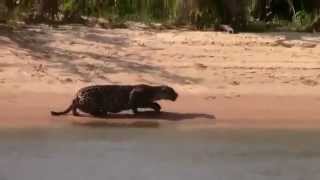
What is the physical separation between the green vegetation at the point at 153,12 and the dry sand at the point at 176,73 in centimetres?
60

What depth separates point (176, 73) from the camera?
1405 cm

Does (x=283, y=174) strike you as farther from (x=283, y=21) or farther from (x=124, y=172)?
(x=283, y=21)

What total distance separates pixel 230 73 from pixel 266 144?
2.77 metres

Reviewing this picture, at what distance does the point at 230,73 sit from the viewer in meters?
14.0

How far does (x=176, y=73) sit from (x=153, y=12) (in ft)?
8.97

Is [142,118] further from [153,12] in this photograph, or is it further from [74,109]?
[153,12]

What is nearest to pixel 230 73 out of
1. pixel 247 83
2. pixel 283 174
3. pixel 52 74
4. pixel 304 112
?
pixel 247 83

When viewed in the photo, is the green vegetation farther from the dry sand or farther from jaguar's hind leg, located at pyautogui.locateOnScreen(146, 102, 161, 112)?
jaguar's hind leg, located at pyautogui.locateOnScreen(146, 102, 161, 112)

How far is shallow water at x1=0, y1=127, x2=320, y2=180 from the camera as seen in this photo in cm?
976

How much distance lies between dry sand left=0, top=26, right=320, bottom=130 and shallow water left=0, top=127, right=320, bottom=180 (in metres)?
0.50

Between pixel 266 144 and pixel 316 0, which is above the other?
pixel 316 0

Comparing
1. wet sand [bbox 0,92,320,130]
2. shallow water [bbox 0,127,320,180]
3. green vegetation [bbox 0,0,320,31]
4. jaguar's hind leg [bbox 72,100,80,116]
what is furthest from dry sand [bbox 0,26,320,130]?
green vegetation [bbox 0,0,320,31]

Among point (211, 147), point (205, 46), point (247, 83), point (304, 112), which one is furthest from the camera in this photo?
point (205, 46)

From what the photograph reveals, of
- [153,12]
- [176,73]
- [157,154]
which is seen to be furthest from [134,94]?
[153,12]
